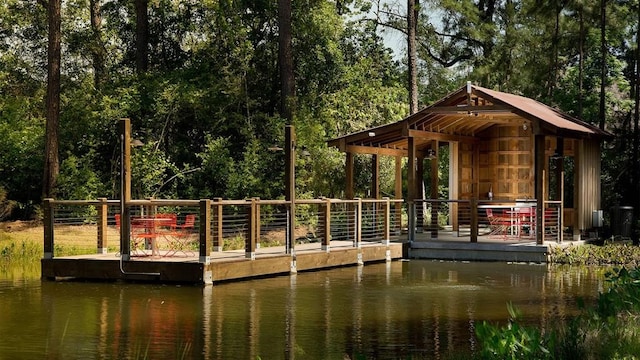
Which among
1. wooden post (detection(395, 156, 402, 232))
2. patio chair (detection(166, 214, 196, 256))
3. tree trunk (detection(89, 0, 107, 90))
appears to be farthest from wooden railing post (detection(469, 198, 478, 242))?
tree trunk (detection(89, 0, 107, 90))

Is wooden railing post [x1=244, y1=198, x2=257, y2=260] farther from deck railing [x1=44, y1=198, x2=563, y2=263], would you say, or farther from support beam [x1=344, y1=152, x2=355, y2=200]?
support beam [x1=344, y1=152, x2=355, y2=200]

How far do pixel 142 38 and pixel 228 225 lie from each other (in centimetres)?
1314

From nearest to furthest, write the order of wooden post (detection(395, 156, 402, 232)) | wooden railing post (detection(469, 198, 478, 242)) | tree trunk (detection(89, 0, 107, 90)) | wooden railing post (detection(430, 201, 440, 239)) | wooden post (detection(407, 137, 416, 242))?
wooden railing post (detection(469, 198, 478, 242)), wooden post (detection(407, 137, 416, 242)), wooden railing post (detection(430, 201, 440, 239)), wooden post (detection(395, 156, 402, 232)), tree trunk (detection(89, 0, 107, 90))

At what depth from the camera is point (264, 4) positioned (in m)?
29.3

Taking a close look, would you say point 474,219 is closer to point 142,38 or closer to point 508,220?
point 508,220

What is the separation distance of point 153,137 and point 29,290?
45.0 feet

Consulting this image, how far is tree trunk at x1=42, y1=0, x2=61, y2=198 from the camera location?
2495 cm

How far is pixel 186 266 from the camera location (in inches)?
614

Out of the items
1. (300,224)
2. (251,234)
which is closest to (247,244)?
(251,234)

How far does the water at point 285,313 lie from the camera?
9.84 m

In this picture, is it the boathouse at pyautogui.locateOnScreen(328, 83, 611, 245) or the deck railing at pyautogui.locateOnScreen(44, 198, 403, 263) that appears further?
the boathouse at pyautogui.locateOnScreen(328, 83, 611, 245)

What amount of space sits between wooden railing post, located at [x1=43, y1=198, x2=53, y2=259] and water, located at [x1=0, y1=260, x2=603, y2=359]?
0.54 meters

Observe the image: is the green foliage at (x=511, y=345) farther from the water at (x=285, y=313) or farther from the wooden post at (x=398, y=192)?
the wooden post at (x=398, y=192)

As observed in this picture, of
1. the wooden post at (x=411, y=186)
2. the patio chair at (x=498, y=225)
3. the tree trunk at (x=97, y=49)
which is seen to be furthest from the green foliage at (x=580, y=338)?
the tree trunk at (x=97, y=49)
